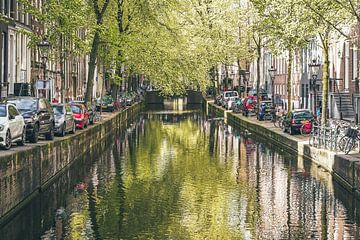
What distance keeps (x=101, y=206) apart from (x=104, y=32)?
25.8 meters

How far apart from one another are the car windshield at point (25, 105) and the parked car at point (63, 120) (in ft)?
14.1

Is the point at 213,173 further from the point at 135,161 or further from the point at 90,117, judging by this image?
the point at 90,117

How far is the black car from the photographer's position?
29.5 metres

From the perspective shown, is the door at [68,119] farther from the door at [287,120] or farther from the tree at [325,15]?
the door at [287,120]

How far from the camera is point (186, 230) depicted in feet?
60.8

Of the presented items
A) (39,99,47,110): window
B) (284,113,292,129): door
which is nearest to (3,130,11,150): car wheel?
(39,99,47,110): window

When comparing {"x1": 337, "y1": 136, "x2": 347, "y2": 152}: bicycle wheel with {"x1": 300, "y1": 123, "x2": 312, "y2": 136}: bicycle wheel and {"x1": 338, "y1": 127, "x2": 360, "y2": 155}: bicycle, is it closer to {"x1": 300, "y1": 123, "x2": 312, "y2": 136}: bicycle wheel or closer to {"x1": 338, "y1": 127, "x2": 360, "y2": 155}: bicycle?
{"x1": 338, "y1": 127, "x2": 360, "y2": 155}: bicycle

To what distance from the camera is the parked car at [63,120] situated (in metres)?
36.0

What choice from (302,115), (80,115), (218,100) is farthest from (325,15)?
(218,100)

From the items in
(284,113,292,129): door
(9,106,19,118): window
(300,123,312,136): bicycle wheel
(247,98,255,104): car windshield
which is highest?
(247,98,255,104): car windshield

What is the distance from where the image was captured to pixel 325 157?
102 feet

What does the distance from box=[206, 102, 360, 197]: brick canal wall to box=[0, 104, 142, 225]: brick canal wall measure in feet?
31.8

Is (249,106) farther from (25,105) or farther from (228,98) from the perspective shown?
(25,105)

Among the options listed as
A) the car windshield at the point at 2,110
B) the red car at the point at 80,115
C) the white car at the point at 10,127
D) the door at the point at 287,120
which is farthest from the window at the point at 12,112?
the door at the point at 287,120
